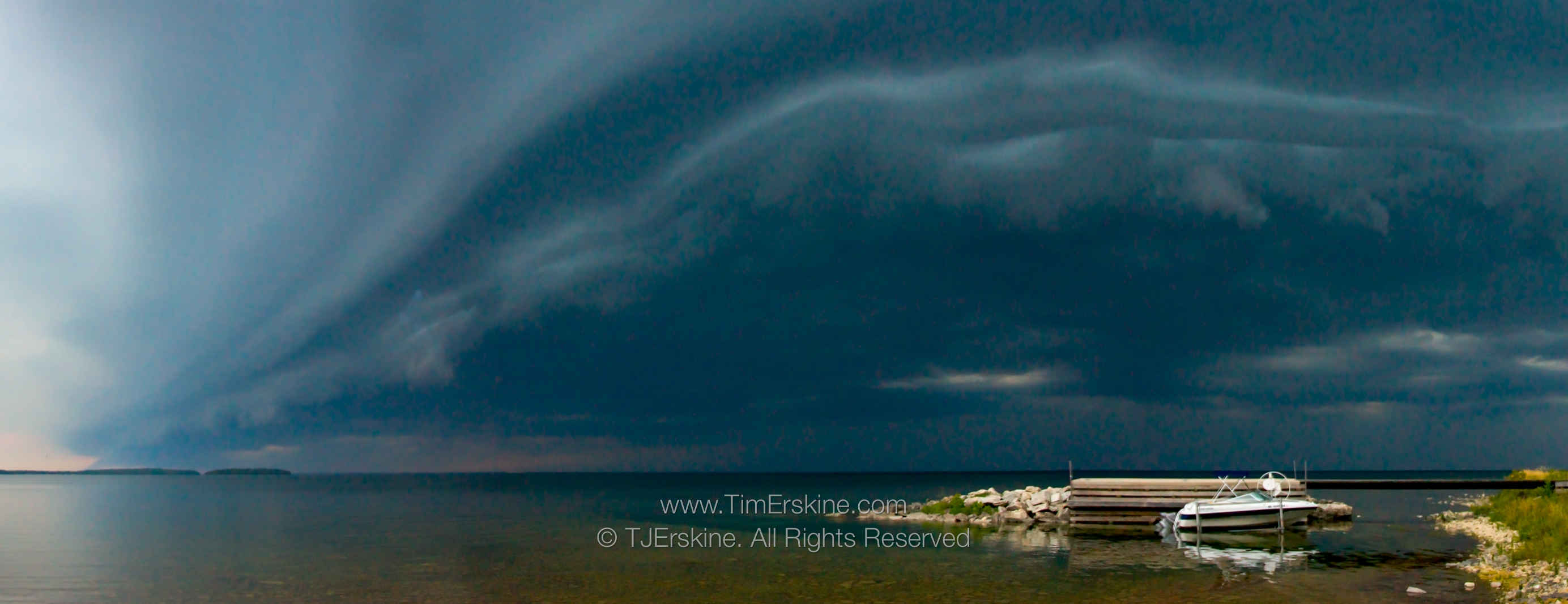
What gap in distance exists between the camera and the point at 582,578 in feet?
122

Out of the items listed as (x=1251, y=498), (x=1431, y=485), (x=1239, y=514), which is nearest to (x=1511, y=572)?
(x=1239, y=514)

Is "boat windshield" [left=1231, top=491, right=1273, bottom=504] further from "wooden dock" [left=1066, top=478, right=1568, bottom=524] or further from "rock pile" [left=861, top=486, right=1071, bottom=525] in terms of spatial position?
"rock pile" [left=861, top=486, right=1071, bottom=525]

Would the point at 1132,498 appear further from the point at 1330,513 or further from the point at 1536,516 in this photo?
the point at 1536,516

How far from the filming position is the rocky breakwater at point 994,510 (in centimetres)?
5962

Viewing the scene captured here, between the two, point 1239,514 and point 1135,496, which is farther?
point 1135,496

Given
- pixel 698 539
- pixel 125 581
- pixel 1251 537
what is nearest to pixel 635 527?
pixel 698 539

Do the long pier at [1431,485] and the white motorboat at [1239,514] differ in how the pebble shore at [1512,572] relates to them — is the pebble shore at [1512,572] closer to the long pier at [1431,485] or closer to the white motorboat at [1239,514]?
the white motorboat at [1239,514]

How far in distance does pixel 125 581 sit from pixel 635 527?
111 feet

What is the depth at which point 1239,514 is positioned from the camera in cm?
5144

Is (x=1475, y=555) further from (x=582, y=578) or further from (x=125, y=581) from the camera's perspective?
(x=125, y=581)

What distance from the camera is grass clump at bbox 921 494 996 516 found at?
209ft

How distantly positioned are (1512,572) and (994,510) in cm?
3391

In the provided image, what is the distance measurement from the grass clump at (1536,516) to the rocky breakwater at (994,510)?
23.0m

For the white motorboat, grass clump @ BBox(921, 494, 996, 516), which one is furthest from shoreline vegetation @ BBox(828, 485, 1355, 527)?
the white motorboat
